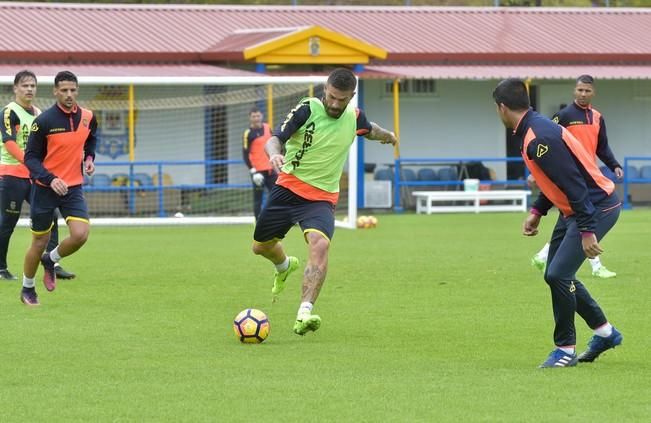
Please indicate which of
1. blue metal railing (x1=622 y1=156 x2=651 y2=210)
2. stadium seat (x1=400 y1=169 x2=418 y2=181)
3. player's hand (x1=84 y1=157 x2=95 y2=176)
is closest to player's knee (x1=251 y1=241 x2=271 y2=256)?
player's hand (x1=84 y1=157 x2=95 y2=176)

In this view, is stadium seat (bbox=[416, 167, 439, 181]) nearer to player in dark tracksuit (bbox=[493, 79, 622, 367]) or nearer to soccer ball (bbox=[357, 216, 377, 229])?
soccer ball (bbox=[357, 216, 377, 229])

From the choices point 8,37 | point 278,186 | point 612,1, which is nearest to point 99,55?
point 8,37

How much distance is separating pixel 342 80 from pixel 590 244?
9.42 feet

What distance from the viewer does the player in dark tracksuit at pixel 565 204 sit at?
8281 millimetres

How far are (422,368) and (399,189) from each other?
23101 mm

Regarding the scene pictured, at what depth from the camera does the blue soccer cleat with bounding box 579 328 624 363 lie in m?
8.85

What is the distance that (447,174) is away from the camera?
33.2 m

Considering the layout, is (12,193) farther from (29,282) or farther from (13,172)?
(29,282)

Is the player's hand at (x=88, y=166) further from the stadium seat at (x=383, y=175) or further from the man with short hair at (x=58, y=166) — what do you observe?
the stadium seat at (x=383, y=175)

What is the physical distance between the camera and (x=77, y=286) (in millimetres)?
14586

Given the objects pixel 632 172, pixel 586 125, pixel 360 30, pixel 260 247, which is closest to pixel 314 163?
pixel 260 247

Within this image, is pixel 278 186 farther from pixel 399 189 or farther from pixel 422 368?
pixel 399 189

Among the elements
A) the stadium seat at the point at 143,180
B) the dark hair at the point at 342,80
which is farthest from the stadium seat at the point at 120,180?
the dark hair at the point at 342,80

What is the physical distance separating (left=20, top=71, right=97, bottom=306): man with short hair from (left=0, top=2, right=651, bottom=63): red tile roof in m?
18.1
